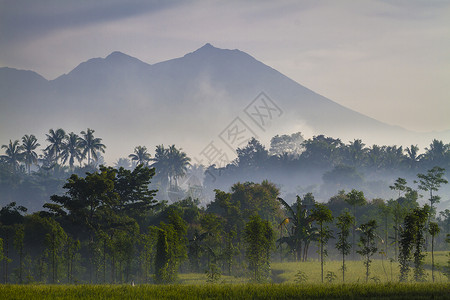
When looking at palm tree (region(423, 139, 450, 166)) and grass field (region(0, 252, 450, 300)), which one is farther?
palm tree (region(423, 139, 450, 166))

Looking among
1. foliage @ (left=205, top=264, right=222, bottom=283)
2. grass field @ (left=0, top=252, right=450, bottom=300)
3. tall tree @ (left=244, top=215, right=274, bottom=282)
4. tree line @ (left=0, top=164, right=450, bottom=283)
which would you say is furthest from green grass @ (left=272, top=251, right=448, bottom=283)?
grass field @ (left=0, top=252, right=450, bottom=300)

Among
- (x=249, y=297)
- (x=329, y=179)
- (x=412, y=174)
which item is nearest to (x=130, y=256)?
(x=249, y=297)

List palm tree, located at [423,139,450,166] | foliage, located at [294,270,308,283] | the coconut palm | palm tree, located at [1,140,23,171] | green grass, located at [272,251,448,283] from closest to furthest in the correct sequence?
foliage, located at [294,270,308,283] → green grass, located at [272,251,448,283] → palm tree, located at [1,140,23,171] → palm tree, located at [423,139,450,166] → the coconut palm

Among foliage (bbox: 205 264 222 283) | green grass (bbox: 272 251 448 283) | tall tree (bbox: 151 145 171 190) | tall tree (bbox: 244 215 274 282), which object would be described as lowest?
green grass (bbox: 272 251 448 283)

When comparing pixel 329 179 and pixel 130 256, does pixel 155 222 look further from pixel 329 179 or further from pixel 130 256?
pixel 329 179

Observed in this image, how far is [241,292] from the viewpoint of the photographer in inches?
1260

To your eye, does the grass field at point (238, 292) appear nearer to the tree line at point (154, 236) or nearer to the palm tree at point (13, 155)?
the tree line at point (154, 236)

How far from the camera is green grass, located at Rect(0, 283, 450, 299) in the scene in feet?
100

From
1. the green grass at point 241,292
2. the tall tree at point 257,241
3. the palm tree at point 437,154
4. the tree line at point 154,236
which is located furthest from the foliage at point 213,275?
the palm tree at point 437,154

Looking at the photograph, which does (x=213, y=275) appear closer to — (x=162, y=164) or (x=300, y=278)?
(x=300, y=278)

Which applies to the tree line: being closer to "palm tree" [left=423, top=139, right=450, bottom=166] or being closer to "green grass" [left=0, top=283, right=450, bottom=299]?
"green grass" [left=0, top=283, right=450, bottom=299]

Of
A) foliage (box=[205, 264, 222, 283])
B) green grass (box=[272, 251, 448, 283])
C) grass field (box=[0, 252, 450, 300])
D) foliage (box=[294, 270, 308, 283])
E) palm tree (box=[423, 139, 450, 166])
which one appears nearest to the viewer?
grass field (box=[0, 252, 450, 300])

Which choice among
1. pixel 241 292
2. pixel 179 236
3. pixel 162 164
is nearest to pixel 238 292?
pixel 241 292

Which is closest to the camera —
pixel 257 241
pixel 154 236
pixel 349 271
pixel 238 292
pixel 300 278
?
pixel 238 292
